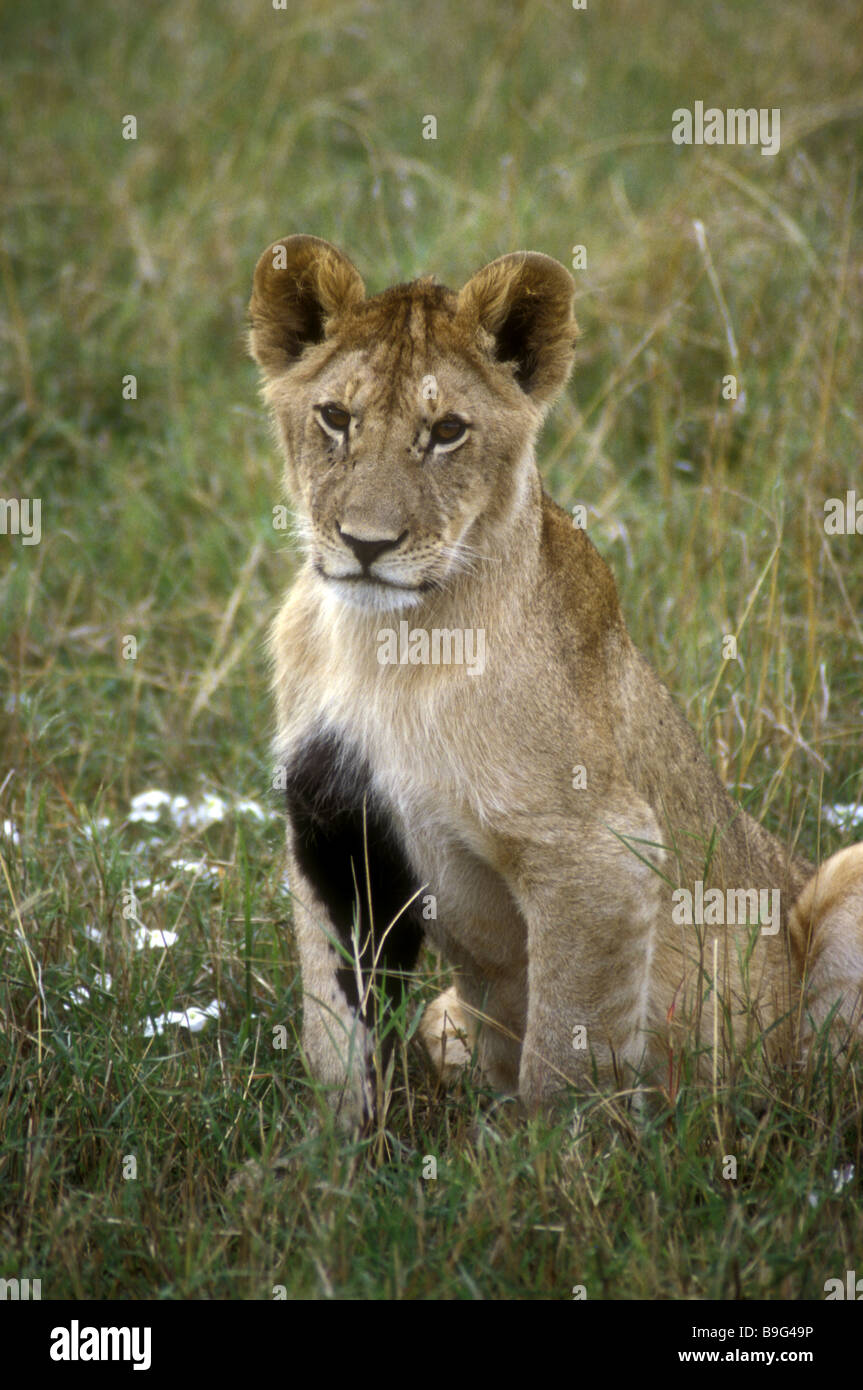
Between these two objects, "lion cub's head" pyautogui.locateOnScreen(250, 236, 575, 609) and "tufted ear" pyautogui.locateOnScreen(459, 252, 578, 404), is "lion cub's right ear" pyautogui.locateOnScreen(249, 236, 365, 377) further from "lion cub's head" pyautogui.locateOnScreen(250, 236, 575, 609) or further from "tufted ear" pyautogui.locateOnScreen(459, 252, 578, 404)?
"tufted ear" pyautogui.locateOnScreen(459, 252, 578, 404)

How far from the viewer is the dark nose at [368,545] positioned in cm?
332

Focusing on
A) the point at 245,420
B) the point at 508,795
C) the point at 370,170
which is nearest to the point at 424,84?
Answer: the point at 370,170

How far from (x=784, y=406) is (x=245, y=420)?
8.17ft

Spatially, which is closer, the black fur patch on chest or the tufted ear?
the tufted ear

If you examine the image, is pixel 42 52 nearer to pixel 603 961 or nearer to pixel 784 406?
pixel 784 406

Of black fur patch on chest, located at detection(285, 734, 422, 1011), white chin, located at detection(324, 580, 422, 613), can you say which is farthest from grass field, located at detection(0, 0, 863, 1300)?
white chin, located at detection(324, 580, 422, 613)

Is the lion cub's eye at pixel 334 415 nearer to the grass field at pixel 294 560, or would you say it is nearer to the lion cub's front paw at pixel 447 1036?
the grass field at pixel 294 560

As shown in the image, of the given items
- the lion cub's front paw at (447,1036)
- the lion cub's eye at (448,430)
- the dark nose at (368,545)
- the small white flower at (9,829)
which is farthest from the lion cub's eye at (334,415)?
the small white flower at (9,829)

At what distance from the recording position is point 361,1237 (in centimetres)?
311

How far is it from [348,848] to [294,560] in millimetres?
2330

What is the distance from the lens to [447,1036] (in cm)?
426

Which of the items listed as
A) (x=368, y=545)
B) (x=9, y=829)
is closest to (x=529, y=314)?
(x=368, y=545)

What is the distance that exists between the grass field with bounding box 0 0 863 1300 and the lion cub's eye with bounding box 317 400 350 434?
1.36m

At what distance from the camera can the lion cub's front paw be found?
413cm
